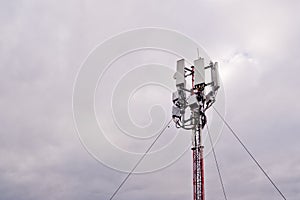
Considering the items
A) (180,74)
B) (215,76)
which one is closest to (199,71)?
(215,76)

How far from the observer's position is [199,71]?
122 ft

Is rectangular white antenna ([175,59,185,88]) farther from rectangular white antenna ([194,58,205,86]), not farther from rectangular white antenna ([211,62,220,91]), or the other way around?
rectangular white antenna ([211,62,220,91])

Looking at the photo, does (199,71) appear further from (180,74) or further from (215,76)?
(180,74)

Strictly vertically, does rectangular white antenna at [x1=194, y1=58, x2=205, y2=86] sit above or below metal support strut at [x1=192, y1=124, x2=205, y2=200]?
above

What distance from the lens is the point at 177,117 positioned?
38500mm

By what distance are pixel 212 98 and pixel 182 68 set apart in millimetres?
4095

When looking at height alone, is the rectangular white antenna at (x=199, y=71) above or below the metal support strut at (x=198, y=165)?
above

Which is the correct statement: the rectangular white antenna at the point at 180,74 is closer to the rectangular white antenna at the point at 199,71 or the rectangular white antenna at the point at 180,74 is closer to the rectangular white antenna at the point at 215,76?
the rectangular white antenna at the point at 199,71

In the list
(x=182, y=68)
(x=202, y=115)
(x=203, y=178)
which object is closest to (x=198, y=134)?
(x=202, y=115)

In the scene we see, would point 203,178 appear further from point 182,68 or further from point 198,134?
point 182,68

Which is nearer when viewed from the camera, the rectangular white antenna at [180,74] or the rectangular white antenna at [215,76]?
the rectangular white antenna at [215,76]

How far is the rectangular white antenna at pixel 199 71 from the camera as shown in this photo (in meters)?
37.1

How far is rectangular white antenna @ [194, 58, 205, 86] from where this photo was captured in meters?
37.1

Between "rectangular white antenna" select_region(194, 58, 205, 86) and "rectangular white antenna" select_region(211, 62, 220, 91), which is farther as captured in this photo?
"rectangular white antenna" select_region(194, 58, 205, 86)
